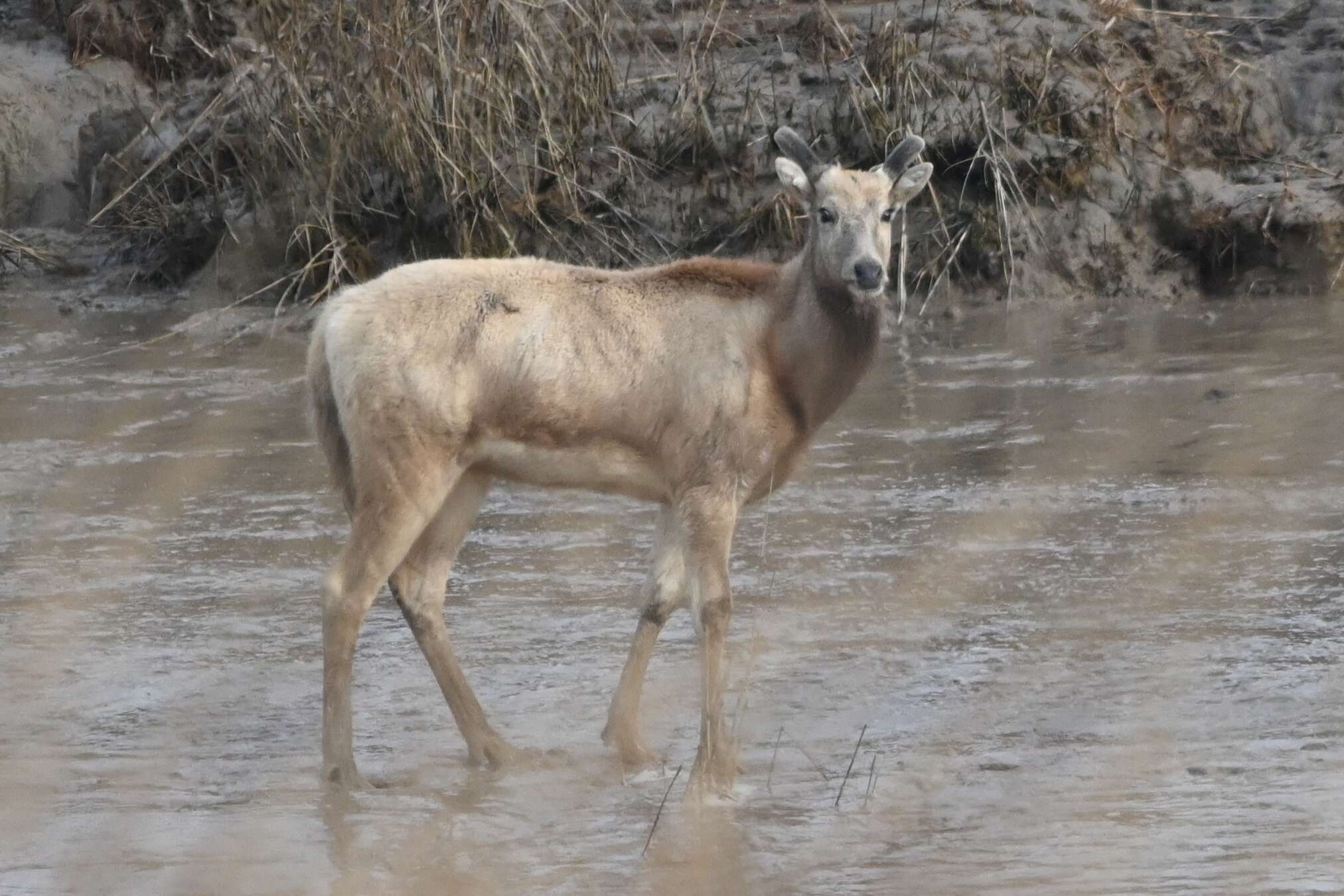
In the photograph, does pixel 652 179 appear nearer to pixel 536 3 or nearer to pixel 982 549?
pixel 536 3

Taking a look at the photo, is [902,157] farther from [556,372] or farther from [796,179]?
[556,372]

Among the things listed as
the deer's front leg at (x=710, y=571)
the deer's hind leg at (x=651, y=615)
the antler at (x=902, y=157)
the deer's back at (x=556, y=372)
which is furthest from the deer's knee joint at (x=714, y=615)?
the antler at (x=902, y=157)

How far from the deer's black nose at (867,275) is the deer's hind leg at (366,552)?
141 centimetres

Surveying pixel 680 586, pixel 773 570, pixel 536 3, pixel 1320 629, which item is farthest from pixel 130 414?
pixel 1320 629

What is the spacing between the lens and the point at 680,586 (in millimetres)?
6250

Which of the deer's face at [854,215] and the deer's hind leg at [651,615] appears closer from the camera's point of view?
the deer's hind leg at [651,615]

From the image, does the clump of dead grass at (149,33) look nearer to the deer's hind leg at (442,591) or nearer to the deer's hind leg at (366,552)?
the deer's hind leg at (442,591)

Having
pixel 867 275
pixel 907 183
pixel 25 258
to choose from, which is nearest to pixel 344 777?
pixel 867 275

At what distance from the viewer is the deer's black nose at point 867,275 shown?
20.2ft

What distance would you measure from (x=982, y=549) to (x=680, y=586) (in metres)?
1.78

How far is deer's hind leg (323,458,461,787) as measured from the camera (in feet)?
19.1

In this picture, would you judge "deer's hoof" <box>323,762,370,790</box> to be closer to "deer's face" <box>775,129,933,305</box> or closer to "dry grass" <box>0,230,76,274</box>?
"deer's face" <box>775,129,933,305</box>

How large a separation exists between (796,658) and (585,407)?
1.18m

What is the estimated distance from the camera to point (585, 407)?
6.05 meters
